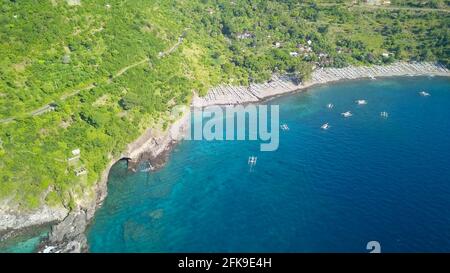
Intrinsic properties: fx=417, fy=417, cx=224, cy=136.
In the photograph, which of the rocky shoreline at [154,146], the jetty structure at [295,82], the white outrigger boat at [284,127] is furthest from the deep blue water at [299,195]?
the jetty structure at [295,82]

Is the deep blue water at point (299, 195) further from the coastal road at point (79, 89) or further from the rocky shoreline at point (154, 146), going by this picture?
the coastal road at point (79, 89)

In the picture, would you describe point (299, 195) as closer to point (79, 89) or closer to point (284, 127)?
point (284, 127)

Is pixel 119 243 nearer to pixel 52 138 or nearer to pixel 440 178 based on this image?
pixel 52 138

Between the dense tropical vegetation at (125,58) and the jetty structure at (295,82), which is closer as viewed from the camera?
the dense tropical vegetation at (125,58)

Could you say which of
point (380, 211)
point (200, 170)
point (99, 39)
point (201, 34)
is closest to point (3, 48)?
point (99, 39)

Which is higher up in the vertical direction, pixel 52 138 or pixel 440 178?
A: pixel 52 138

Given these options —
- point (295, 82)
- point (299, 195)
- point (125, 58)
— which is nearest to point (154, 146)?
point (125, 58)

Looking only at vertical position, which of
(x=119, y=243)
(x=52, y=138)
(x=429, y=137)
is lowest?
(x=119, y=243)
